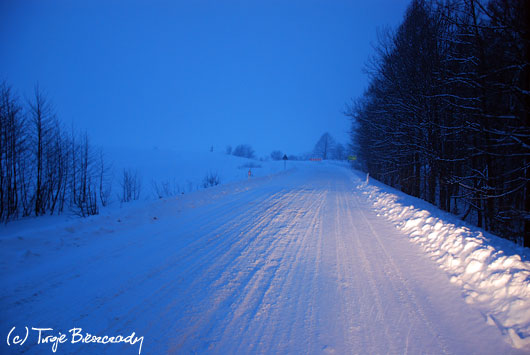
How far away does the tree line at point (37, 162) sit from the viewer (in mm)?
9648

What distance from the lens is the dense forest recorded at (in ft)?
16.0

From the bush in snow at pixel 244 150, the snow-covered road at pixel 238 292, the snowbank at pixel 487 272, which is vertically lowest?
the snow-covered road at pixel 238 292

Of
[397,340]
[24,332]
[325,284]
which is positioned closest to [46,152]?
[24,332]

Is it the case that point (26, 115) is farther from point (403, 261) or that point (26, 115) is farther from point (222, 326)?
point (403, 261)

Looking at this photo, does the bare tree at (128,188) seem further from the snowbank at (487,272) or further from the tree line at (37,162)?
the snowbank at (487,272)

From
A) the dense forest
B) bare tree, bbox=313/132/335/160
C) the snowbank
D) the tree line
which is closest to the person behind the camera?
the snowbank

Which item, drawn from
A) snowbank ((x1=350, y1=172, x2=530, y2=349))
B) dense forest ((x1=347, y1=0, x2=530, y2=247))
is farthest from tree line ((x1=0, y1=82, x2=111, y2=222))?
dense forest ((x1=347, y1=0, x2=530, y2=247))

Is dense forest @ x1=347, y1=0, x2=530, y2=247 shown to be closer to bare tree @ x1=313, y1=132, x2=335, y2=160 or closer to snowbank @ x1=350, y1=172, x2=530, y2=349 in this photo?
snowbank @ x1=350, y1=172, x2=530, y2=349

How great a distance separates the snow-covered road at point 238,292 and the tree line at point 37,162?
645cm

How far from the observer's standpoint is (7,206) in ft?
31.1

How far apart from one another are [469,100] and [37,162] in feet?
60.4

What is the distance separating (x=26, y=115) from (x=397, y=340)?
15.5 meters

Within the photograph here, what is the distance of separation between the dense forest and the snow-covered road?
353cm

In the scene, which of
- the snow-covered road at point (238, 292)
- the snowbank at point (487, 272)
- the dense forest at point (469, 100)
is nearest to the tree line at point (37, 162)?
the snow-covered road at point (238, 292)
